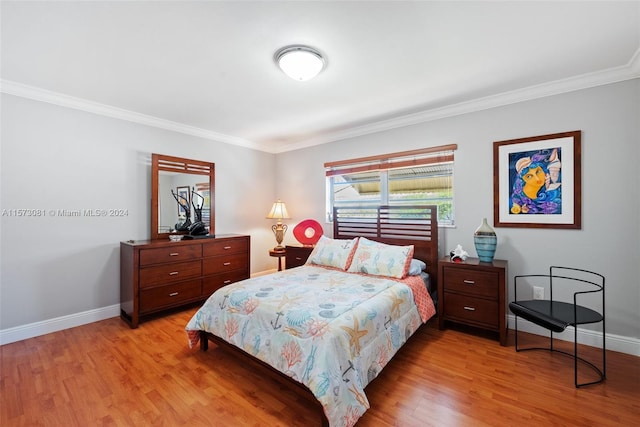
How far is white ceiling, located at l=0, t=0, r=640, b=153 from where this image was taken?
5.30 ft

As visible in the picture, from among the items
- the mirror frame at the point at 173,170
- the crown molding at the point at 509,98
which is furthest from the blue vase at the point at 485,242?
the mirror frame at the point at 173,170

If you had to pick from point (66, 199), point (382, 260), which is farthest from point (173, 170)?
point (382, 260)

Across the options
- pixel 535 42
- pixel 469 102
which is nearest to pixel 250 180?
pixel 469 102

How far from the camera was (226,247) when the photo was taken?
144 inches

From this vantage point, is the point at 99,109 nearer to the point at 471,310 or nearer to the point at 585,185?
the point at 471,310

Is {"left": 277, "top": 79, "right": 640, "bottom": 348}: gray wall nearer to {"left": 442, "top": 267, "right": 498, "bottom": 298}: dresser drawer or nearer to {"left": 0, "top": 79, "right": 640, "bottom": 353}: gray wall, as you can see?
{"left": 0, "top": 79, "right": 640, "bottom": 353}: gray wall

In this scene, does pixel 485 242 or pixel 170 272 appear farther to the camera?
pixel 170 272

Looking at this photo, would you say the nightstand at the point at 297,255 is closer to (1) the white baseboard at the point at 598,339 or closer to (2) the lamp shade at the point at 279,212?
(2) the lamp shade at the point at 279,212

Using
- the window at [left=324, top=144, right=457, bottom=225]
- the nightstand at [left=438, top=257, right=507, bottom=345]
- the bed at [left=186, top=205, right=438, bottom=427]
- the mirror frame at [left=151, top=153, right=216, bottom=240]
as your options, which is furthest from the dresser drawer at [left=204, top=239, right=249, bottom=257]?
the nightstand at [left=438, top=257, right=507, bottom=345]

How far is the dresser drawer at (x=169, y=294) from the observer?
2.93 meters

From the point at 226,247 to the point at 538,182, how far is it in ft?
11.8

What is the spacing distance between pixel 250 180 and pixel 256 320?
303 cm

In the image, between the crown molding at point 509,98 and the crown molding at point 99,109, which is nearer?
the crown molding at point 509,98

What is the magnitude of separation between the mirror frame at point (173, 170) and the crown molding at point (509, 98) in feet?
6.39
